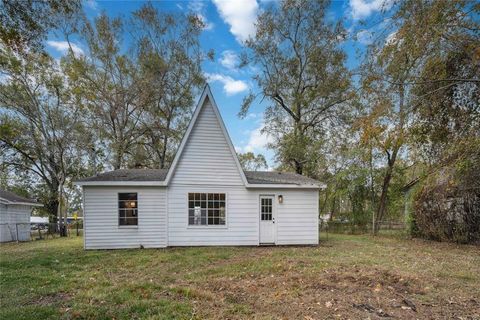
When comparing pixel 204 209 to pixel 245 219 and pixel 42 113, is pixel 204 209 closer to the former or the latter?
pixel 245 219

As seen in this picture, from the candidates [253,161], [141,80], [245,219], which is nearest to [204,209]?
[245,219]

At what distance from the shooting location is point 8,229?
15.6 m

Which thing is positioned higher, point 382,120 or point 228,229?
point 382,120

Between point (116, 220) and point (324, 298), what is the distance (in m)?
8.13

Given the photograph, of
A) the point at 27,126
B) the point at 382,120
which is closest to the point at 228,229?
the point at 382,120

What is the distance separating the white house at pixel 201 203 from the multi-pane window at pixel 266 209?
2 cm

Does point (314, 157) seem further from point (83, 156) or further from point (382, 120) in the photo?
point (83, 156)

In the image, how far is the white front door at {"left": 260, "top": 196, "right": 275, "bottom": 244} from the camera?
10.8 metres

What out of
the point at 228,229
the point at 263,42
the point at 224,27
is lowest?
the point at 228,229

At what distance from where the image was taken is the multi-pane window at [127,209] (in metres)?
10.1

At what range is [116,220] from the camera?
9.98 meters

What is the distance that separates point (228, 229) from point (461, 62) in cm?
882

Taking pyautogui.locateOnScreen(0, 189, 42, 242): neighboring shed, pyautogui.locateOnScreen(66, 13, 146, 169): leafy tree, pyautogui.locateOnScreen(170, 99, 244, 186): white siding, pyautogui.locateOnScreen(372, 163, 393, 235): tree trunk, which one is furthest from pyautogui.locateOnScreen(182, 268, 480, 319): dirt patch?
pyautogui.locateOnScreen(66, 13, 146, 169): leafy tree

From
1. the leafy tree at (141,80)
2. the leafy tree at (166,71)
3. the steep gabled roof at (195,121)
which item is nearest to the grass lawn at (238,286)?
the steep gabled roof at (195,121)
